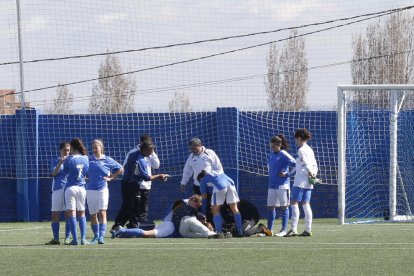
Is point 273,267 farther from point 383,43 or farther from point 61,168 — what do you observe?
point 383,43

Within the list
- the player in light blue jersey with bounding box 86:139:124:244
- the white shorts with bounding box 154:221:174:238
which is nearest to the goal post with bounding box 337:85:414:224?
the white shorts with bounding box 154:221:174:238

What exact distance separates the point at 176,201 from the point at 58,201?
8.12 ft

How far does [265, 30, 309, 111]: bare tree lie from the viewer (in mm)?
52125

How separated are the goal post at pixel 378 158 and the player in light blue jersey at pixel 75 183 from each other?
29.3ft

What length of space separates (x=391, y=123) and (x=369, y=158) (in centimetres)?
116

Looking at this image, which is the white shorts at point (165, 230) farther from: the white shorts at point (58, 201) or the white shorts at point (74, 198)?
the white shorts at point (74, 198)

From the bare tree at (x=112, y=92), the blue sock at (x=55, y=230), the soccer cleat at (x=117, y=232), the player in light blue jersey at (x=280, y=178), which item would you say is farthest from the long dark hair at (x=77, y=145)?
the bare tree at (x=112, y=92)

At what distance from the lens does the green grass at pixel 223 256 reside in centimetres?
1361

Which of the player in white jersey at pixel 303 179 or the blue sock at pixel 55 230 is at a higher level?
the player in white jersey at pixel 303 179

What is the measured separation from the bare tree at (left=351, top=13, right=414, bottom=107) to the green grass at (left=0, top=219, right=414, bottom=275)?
25851 millimetres

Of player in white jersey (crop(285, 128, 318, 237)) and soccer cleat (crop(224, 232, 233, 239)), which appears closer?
soccer cleat (crop(224, 232, 233, 239))

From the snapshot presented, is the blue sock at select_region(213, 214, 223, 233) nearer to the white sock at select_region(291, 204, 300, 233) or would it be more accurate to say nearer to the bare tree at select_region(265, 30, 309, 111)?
the white sock at select_region(291, 204, 300, 233)

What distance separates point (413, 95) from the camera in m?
27.2

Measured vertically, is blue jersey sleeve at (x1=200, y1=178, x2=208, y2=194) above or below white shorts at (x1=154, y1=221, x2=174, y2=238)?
above
